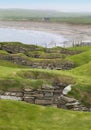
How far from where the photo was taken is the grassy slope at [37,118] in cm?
2030

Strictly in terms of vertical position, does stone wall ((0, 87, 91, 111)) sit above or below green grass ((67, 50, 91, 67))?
above

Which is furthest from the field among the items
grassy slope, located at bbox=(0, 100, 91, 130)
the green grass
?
the green grass

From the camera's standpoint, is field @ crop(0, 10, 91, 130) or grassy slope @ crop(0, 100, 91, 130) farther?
field @ crop(0, 10, 91, 130)

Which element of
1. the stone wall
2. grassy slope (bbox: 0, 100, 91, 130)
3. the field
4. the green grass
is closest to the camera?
grassy slope (bbox: 0, 100, 91, 130)

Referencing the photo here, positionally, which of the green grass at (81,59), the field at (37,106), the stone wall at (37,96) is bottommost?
the green grass at (81,59)

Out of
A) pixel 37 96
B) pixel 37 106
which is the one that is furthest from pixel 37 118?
pixel 37 96

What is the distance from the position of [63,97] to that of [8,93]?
4363 millimetres

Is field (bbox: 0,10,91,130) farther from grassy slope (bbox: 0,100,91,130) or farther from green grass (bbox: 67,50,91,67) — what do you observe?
green grass (bbox: 67,50,91,67)

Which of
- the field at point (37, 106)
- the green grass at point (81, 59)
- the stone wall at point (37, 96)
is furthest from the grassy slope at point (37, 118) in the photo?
the green grass at point (81, 59)

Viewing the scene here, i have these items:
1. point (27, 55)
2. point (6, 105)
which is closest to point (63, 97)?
point (6, 105)

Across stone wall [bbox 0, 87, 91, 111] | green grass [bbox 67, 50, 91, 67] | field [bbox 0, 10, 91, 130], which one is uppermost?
field [bbox 0, 10, 91, 130]

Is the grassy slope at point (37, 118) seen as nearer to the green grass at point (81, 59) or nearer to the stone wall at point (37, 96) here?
the stone wall at point (37, 96)

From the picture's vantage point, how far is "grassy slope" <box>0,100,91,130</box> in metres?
20.3

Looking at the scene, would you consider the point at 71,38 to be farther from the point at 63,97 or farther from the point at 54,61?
the point at 63,97
